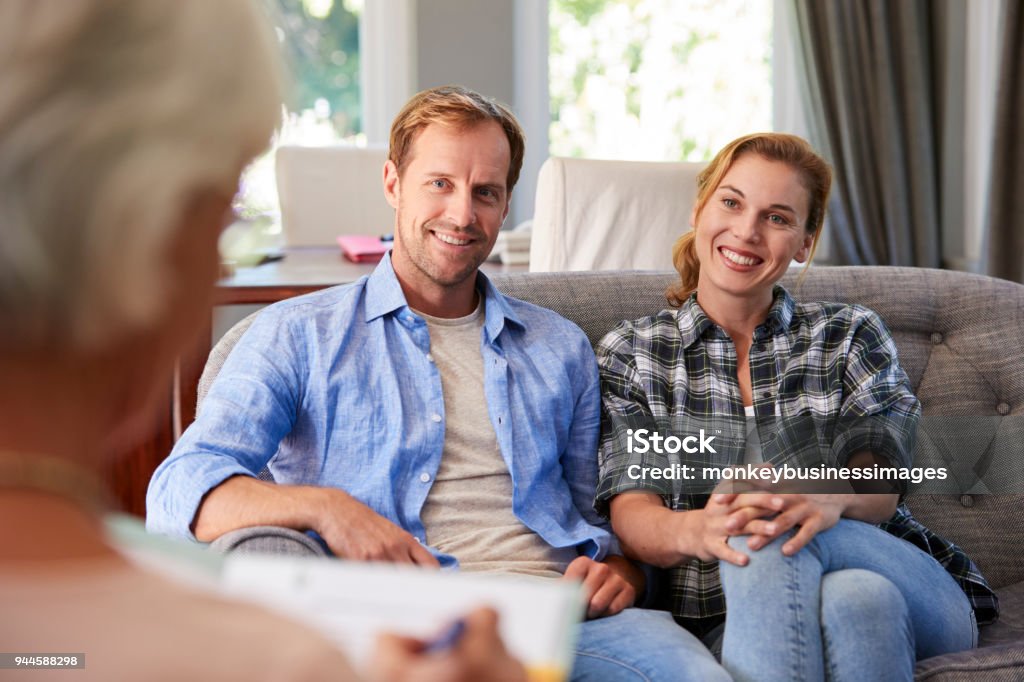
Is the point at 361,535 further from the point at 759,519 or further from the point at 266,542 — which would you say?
the point at 759,519

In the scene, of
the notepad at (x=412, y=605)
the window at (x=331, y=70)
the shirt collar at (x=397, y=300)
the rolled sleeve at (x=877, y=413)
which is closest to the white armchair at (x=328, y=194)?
the window at (x=331, y=70)

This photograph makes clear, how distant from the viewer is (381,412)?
172cm

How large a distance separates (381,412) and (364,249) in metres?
1.32

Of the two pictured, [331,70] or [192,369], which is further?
[331,70]

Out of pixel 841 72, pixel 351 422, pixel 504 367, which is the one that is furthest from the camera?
pixel 841 72

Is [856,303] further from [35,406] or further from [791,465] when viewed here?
[35,406]

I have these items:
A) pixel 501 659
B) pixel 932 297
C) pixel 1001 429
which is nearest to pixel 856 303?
pixel 932 297

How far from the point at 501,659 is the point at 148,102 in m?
0.29

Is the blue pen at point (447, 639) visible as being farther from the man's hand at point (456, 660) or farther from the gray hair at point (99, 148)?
the gray hair at point (99, 148)

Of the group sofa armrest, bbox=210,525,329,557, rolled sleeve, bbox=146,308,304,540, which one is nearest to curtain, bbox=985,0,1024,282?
rolled sleeve, bbox=146,308,304,540

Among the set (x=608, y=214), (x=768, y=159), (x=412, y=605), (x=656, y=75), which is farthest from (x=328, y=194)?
(x=412, y=605)

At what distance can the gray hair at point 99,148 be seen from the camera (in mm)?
436

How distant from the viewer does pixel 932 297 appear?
2133 mm

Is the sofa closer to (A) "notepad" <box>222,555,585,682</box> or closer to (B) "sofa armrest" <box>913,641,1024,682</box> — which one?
(B) "sofa armrest" <box>913,641,1024,682</box>
